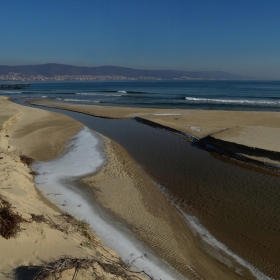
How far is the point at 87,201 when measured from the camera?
9484 millimetres

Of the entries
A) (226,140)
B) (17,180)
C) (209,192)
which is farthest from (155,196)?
(226,140)

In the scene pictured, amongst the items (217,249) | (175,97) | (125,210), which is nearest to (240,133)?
(125,210)

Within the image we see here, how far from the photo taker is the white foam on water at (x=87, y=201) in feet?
21.6

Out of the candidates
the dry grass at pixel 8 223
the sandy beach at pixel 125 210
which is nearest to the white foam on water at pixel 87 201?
the sandy beach at pixel 125 210

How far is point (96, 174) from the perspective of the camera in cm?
1202

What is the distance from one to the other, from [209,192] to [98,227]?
15.3 feet

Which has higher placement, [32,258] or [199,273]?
[32,258]

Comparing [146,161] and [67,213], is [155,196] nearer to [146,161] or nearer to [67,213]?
[67,213]

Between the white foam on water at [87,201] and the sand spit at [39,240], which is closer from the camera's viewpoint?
the sand spit at [39,240]

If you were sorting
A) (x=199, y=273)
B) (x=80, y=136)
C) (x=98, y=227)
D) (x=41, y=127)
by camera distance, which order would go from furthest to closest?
(x=41, y=127), (x=80, y=136), (x=98, y=227), (x=199, y=273)

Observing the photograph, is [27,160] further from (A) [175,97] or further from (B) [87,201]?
(A) [175,97]

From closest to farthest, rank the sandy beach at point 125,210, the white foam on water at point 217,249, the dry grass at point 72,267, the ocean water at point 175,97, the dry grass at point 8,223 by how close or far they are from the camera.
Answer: the dry grass at point 72,267
the dry grass at point 8,223
the sandy beach at point 125,210
the white foam on water at point 217,249
the ocean water at point 175,97

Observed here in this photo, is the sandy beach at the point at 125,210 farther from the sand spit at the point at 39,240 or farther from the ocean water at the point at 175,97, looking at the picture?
the ocean water at the point at 175,97

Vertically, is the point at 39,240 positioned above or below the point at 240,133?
below
